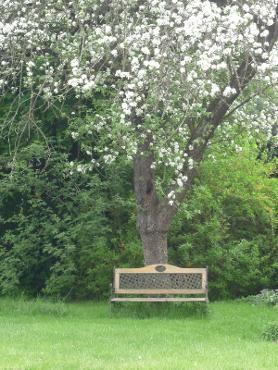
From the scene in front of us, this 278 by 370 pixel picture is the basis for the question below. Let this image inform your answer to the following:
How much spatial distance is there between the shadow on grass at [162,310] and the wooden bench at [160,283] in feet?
0.49

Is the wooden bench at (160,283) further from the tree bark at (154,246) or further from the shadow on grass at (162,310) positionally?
the tree bark at (154,246)

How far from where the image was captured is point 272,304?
12.5 metres

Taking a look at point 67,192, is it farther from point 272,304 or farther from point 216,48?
point 216,48

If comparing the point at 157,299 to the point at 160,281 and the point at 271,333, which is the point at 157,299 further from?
the point at 271,333

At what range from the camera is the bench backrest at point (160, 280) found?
11539 millimetres

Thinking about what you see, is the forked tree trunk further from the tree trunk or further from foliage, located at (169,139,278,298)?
foliage, located at (169,139,278,298)

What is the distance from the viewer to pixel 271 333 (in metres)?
9.38

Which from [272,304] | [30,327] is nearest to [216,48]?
[30,327]

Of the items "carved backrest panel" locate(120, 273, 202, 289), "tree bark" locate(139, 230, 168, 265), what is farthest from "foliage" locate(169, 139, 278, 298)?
"carved backrest panel" locate(120, 273, 202, 289)

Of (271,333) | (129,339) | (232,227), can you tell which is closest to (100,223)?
(232,227)

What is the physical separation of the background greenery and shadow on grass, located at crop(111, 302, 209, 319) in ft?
6.17

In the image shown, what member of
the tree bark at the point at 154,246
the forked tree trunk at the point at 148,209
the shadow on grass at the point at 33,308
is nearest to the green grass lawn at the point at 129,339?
the shadow on grass at the point at 33,308

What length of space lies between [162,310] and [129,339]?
2.34m

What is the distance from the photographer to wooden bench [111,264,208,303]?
11.4m
